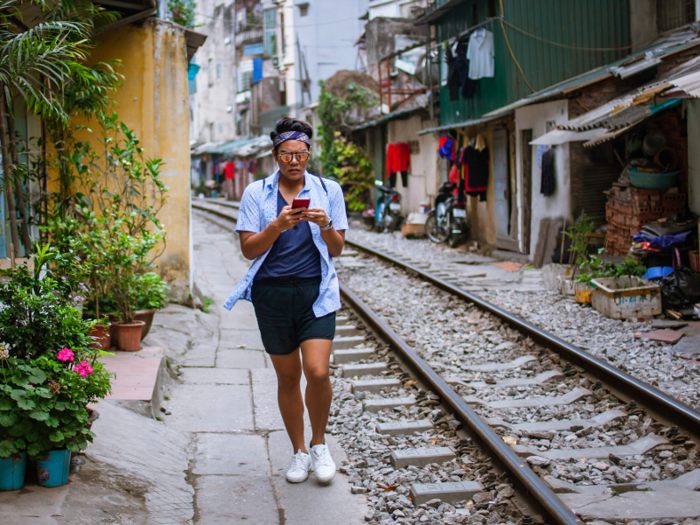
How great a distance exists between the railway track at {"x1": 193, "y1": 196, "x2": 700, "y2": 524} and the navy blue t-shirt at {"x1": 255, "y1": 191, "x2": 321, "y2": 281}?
4.19 feet

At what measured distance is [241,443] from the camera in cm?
471

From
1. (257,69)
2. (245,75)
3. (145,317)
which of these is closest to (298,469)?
(145,317)

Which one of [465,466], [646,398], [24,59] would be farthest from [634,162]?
[24,59]

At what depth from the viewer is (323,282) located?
367 centimetres

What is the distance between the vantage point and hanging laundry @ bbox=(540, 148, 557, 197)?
1222 cm

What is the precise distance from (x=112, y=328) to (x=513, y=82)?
34.8ft

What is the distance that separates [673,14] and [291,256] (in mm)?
11261

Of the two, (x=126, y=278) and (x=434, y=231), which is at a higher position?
(x=434, y=231)

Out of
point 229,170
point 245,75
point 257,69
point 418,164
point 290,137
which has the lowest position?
point 290,137

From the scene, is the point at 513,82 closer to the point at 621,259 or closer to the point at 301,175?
the point at 621,259

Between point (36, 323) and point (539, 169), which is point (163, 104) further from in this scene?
point (539, 169)

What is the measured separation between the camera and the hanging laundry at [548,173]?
12.2 metres

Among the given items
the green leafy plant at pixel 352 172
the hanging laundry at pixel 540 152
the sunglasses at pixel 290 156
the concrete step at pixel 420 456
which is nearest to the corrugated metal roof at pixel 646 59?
the hanging laundry at pixel 540 152

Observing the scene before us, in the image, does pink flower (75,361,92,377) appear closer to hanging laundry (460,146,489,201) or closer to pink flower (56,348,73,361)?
pink flower (56,348,73,361)
